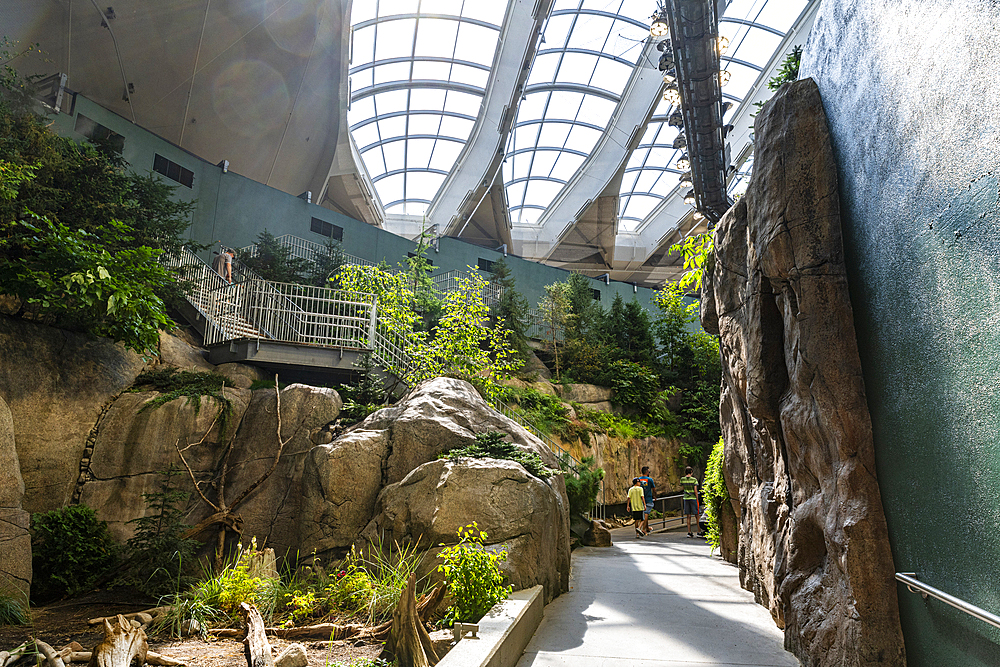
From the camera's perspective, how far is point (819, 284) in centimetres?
431

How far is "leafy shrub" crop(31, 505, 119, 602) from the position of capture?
692 cm

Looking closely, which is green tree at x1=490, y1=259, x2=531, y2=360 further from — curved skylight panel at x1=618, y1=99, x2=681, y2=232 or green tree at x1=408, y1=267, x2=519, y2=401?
curved skylight panel at x1=618, y1=99, x2=681, y2=232

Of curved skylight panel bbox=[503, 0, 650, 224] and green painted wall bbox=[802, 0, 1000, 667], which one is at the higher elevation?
curved skylight panel bbox=[503, 0, 650, 224]

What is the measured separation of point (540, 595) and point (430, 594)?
126 centimetres

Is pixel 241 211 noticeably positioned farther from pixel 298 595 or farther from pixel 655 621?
pixel 655 621

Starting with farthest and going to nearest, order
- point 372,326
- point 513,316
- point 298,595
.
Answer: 1. point 513,316
2. point 372,326
3. point 298,595

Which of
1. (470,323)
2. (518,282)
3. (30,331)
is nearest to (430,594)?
(470,323)

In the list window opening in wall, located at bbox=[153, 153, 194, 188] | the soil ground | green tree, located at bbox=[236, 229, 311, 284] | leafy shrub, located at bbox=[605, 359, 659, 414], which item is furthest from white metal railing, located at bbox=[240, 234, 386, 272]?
the soil ground

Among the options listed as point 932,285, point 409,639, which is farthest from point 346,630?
point 932,285

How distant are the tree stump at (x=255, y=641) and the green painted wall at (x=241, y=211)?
1357 cm

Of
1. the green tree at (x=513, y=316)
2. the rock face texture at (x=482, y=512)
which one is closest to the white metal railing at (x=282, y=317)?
the rock face texture at (x=482, y=512)

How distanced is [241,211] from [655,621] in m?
17.2

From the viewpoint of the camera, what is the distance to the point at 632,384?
1994 cm

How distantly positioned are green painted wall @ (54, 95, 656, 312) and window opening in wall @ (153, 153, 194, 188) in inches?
4.4
